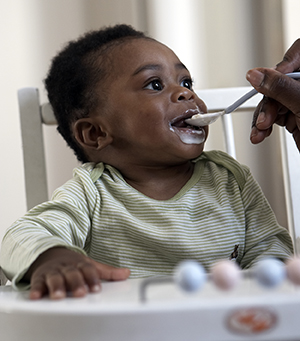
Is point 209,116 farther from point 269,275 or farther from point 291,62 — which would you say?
point 269,275

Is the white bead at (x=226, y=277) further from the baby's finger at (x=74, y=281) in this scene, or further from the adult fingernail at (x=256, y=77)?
the adult fingernail at (x=256, y=77)

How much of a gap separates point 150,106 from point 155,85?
6 cm

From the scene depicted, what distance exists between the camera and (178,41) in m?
1.58

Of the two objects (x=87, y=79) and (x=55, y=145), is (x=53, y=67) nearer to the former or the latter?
(x=87, y=79)

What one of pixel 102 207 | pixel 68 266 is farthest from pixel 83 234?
pixel 68 266

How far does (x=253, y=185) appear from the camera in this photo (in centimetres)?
87

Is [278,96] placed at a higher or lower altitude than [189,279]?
higher

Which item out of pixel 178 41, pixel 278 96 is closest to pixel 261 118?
pixel 278 96

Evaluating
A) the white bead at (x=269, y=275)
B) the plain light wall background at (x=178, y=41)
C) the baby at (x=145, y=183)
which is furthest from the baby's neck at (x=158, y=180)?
the plain light wall background at (x=178, y=41)

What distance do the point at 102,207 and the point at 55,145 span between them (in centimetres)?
83

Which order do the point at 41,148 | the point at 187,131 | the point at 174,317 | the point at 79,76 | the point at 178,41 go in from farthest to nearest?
the point at 178,41 → the point at 41,148 → the point at 79,76 → the point at 187,131 → the point at 174,317

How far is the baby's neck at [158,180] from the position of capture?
33.9 inches

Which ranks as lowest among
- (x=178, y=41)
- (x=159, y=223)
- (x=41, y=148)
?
(x=159, y=223)

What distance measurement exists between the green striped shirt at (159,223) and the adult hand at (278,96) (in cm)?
12
